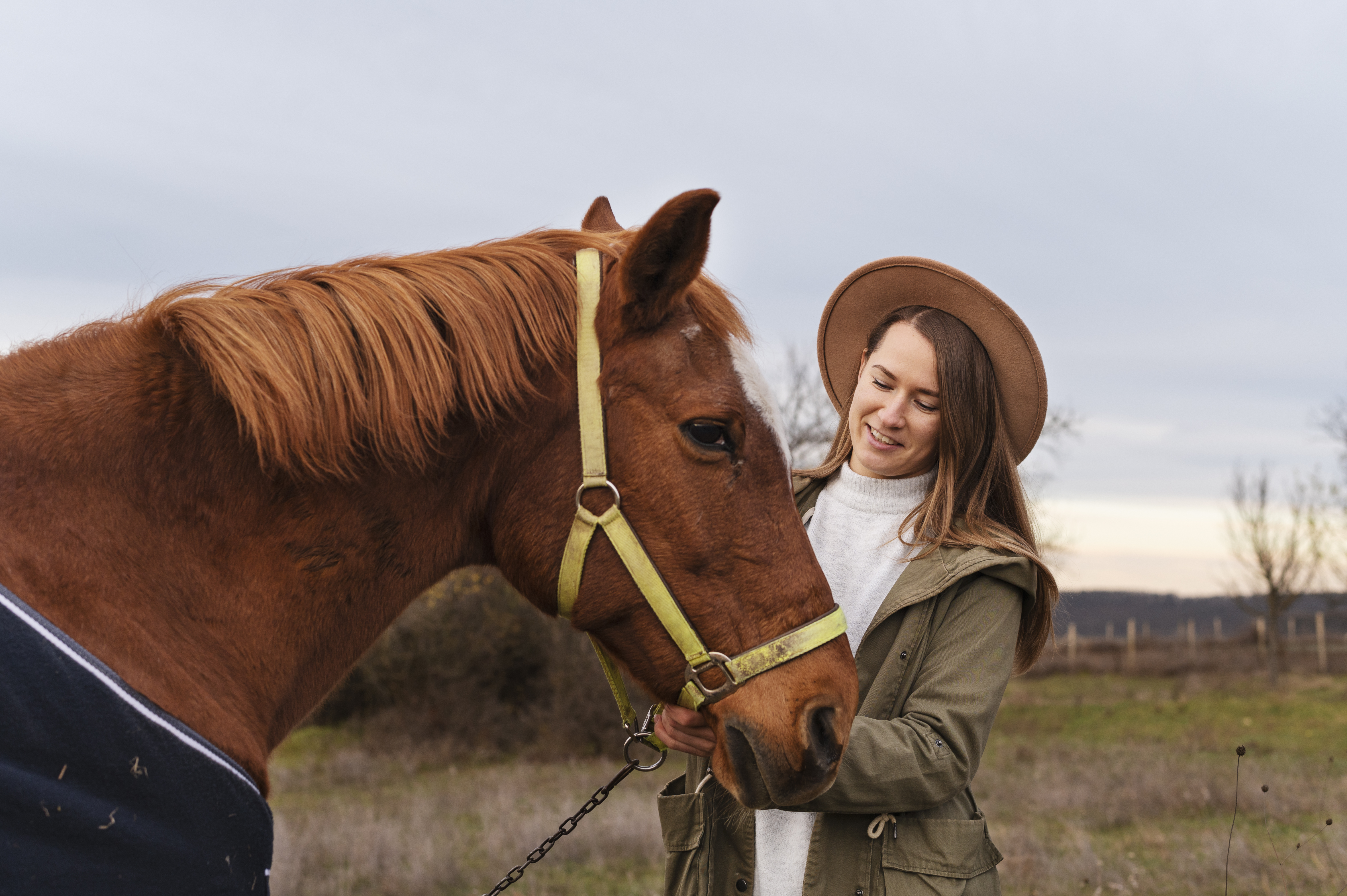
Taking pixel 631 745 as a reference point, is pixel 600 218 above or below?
above

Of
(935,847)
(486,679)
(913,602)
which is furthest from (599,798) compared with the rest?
(486,679)

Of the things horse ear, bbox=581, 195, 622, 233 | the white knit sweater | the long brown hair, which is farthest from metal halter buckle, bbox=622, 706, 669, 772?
horse ear, bbox=581, 195, 622, 233

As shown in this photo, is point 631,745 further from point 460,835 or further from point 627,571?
point 460,835

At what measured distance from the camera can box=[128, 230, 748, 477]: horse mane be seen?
174 centimetres

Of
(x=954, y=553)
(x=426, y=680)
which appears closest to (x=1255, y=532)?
(x=426, y=680)

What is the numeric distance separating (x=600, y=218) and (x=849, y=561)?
3.89 feet

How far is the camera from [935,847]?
7.06ft

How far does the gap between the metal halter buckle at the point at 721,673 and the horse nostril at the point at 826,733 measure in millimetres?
177

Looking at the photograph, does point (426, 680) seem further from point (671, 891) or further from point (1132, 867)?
point (671, 891)

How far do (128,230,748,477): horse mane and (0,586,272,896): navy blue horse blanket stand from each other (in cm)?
46

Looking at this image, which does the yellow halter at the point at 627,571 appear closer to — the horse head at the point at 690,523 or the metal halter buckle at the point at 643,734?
the horse head at the point at 690,523

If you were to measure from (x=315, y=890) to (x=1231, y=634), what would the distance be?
3633 centimetres

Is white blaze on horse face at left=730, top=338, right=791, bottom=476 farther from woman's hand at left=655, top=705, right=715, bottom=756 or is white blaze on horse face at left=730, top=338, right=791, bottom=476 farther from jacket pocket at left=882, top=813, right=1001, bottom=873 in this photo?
jacket pocket at left=882, top=813, right=1001, bottom=873

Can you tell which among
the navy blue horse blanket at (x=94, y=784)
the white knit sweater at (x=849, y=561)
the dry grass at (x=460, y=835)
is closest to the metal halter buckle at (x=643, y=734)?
the white knit sweater at (x=849, y=561)
